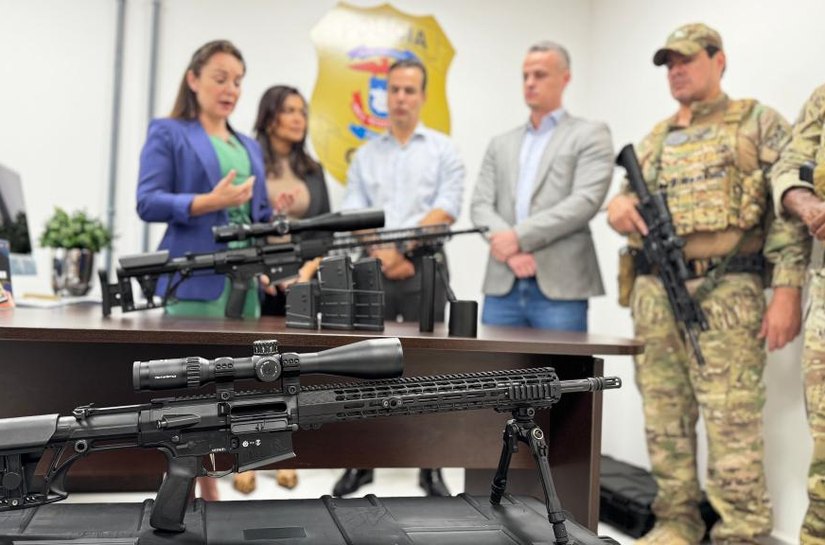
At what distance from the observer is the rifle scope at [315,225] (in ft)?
7.39

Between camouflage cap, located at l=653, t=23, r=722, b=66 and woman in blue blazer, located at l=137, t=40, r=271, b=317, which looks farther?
camouflage cap, located at l=653, t=23, r=722, b=66

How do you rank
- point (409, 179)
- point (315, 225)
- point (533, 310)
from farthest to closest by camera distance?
point (409, 179), point (533, 310), point (315, 225)

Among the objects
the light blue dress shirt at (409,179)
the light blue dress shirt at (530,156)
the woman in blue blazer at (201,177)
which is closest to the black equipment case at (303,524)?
the woman in blue blazer at (201,177)

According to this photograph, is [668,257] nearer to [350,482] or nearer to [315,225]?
[315,225]

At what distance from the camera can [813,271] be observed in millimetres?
2412

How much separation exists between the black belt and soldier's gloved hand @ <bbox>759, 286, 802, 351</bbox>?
6.3 inches

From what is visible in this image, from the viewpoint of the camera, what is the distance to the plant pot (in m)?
3.43

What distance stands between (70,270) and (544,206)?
218 centimetres

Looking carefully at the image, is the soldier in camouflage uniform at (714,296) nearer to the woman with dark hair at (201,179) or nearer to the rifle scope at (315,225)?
the rifle scope at (315,225)

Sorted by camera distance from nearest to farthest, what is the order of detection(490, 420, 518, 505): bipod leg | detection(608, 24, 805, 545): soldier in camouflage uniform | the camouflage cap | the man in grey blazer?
detection(490, 420, 518, 505): bipod leg → detection(608, 24, 805, 545): soldier in camouflage uniform → the camouflage cap → the man in grey blazer

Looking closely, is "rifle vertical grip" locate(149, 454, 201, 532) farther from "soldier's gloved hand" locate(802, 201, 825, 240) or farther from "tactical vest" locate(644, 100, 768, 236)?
"tactical vest" locate(644, 100, 768, 236)

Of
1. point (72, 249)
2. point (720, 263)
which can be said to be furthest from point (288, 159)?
point (720, 263)

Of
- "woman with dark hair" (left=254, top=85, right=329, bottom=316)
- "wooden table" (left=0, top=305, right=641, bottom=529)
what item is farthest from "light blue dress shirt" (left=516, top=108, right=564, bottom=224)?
"wooden table" (left=0, top=305, right=641, bottom=529)

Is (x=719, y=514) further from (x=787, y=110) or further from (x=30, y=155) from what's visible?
(x=30, y=155)
